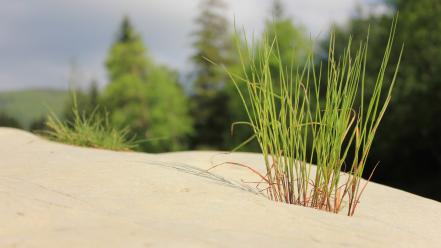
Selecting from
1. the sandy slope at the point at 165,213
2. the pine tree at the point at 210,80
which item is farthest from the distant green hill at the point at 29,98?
the sandy slope at the point at 165,213

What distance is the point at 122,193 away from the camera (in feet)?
8.91

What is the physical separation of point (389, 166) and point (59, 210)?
18674 millimetres

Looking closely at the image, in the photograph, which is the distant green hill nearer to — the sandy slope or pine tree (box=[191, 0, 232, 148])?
pine tree (box=[191, 0, 232, 148])

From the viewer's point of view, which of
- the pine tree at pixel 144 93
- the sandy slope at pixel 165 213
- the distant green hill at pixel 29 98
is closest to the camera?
the sandy slope at pixel 165 213

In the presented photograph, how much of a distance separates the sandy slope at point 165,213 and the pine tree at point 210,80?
2830 cm

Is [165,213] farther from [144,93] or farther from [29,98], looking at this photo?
[29,98]

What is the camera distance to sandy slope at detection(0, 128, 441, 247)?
208 centimetres

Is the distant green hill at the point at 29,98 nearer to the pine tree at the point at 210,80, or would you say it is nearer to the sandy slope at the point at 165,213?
the pine tree at the point at 210,80

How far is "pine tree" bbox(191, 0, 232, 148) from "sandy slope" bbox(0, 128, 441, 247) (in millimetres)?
28303

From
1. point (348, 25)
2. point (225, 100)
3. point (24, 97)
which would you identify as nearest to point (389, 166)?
point (348, 25)

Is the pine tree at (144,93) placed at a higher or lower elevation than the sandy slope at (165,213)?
higher

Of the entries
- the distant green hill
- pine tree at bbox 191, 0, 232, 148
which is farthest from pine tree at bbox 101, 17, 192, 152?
the distant green hill

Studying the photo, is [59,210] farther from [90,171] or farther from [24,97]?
[24,97]

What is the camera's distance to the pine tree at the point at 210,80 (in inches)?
1297
